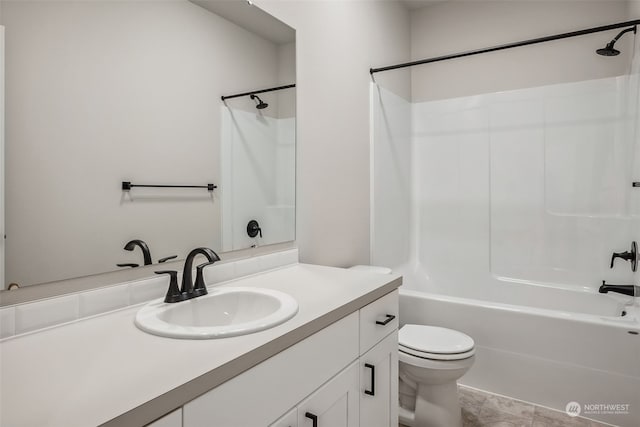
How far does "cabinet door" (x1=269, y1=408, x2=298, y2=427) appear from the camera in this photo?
87 centimetres

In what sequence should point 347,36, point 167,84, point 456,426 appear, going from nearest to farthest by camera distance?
point 167,84 < point 456,426 < point 347,36

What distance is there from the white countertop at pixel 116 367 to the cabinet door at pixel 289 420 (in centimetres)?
17

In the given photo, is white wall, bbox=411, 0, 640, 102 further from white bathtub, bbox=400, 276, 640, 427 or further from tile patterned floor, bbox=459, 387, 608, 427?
tile patterned floor, bbox=459, 387, 608, 427

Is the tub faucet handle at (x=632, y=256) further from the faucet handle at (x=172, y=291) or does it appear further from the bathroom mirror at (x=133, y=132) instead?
the faucet handle at (x=172, y=291)

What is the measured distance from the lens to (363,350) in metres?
1.25

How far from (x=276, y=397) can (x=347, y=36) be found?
2.01 m

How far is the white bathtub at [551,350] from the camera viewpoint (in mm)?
1854

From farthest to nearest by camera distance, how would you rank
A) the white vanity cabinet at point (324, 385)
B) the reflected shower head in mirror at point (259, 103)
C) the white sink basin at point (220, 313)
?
the reflected shower head in mirror at point (259, 103) < the white sink basin at point (220, 313) < the white vanity cabinet at point (324, 385)

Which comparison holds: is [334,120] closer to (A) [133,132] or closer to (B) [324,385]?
(A) [133,132]

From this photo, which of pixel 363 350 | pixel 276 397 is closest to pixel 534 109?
pixel 363 350

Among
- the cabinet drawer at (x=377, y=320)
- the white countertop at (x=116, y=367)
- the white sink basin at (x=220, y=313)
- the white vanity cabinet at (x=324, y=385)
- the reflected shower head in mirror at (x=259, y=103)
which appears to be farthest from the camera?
the reflected shower head in mirror at (x=259, y=103)

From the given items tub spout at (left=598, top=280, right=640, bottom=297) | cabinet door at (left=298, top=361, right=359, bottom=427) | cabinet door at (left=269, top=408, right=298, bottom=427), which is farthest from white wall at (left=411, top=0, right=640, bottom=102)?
cabinet door at (left=269, top=408, right=298, bottom=427)

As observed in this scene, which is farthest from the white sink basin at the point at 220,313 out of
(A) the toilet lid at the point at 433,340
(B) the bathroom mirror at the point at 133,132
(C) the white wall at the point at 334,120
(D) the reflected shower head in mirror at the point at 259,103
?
(A) the toilet lid at the point at 433,340

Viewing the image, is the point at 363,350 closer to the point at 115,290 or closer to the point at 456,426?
the point at 115,290
